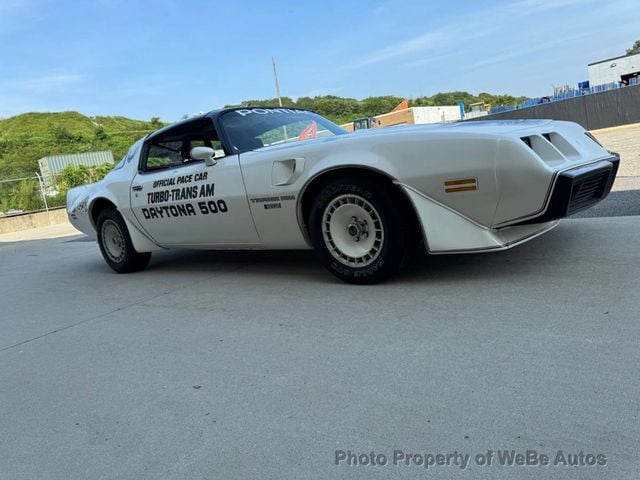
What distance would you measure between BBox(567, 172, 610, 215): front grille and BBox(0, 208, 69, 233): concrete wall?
18999 mm

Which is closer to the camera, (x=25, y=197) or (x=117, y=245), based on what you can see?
(x=117, y=245)

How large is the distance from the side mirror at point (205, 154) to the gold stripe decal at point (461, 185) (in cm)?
205

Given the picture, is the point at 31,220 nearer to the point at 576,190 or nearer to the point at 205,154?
the point at 205,154

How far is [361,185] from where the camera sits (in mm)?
3635

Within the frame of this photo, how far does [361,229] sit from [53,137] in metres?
66.4

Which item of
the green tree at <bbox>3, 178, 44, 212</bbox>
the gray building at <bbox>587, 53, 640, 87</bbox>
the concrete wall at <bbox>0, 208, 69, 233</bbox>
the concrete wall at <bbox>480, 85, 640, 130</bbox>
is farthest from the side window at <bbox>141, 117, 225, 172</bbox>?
the gray building at <bbox>587, 53, 640, 87</bbox>

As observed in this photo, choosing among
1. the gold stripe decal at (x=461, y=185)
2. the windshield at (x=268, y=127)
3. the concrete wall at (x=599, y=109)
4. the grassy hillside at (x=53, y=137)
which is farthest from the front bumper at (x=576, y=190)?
the grassy hillside at (x=53, y=137)

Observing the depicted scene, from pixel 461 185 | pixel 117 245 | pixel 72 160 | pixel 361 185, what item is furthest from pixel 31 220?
pixel 72 160

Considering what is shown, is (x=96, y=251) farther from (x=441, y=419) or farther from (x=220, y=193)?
(x=441, y=419)

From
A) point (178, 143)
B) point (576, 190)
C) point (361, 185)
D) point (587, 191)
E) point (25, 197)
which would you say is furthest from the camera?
point (25, 197)

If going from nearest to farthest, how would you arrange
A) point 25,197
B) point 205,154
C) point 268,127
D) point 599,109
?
point 205,154, point 268,127, point 25,197, point 599,109

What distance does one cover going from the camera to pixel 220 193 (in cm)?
445

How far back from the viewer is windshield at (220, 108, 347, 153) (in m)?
4.55

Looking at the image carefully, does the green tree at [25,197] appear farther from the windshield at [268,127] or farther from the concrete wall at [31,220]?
the windshield at [268,127]
